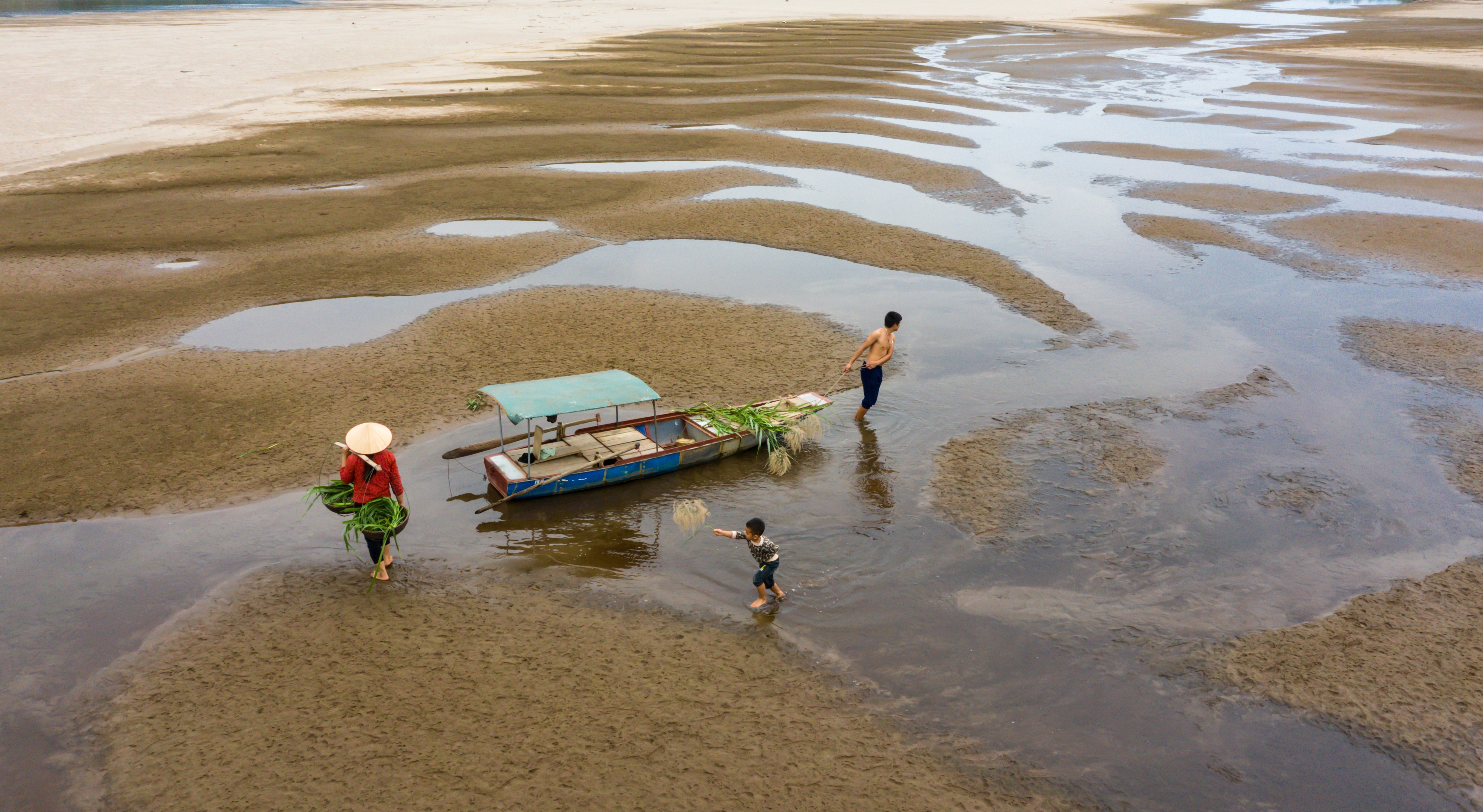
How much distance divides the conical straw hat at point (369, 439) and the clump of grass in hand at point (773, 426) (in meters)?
4.72

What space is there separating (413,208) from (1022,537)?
20297 mm

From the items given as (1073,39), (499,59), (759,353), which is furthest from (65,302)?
(1073,39)

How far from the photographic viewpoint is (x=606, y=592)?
1019 cm

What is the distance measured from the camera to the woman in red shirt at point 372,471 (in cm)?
992

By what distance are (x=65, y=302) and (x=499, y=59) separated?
1712 inches

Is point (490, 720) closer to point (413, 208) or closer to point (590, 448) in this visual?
point (590, 448)

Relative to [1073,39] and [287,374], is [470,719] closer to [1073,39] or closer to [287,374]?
[287,374]

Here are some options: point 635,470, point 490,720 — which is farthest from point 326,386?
point 490,720

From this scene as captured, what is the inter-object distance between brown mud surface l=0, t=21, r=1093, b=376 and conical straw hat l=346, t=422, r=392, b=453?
921cm

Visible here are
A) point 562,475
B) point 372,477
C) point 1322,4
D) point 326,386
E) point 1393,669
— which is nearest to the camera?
point 1393,669

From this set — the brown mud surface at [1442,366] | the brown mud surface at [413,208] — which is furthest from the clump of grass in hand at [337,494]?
the brown mud surface at [1442,366]

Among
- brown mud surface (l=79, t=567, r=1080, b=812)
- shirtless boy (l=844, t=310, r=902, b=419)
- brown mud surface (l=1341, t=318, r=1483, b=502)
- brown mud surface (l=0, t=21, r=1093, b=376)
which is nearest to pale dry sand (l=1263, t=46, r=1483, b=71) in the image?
brown mud surface (l=0, t=21, r=1093, b=376)

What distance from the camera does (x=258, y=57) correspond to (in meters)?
55.9

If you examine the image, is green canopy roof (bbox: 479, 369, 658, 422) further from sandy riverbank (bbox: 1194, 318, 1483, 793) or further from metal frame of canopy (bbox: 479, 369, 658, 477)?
sandy riverbank (bbox: 1194, 318, 1483, 793)
